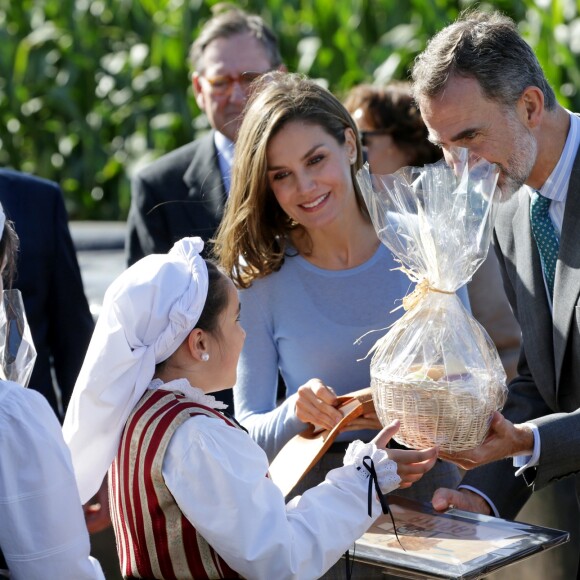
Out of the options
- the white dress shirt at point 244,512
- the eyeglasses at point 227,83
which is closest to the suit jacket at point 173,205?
the eyeglasses at point 227,83

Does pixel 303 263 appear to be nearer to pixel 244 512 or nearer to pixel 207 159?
pixel 244 512

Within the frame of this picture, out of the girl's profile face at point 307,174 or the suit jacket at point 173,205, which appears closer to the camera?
the girl's profile face at point 307,174

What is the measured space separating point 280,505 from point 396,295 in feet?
3.19

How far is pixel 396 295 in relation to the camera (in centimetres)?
296

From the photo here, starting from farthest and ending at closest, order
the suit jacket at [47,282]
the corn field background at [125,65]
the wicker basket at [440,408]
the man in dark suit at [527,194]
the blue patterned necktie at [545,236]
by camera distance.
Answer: the corn field background at [125,65] → the suit jacket at [47,282] → the blue patterned necktie at [545,236] → the man in dark suit at [527,194] → the wicker basket at [440,408]

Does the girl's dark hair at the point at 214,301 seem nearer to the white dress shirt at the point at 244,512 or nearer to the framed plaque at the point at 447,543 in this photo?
the white dress shirt at the point at 244,512

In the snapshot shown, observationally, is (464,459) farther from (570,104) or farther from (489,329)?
(570,104)

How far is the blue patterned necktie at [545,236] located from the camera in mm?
2795

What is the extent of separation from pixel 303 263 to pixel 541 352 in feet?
2.28

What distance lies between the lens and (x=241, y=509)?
6.76 feet

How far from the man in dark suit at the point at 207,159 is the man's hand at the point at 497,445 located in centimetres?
161

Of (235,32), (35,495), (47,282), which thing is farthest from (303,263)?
(235,32)

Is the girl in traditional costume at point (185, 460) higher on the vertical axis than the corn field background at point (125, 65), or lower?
lower

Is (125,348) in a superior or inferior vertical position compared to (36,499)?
superior
